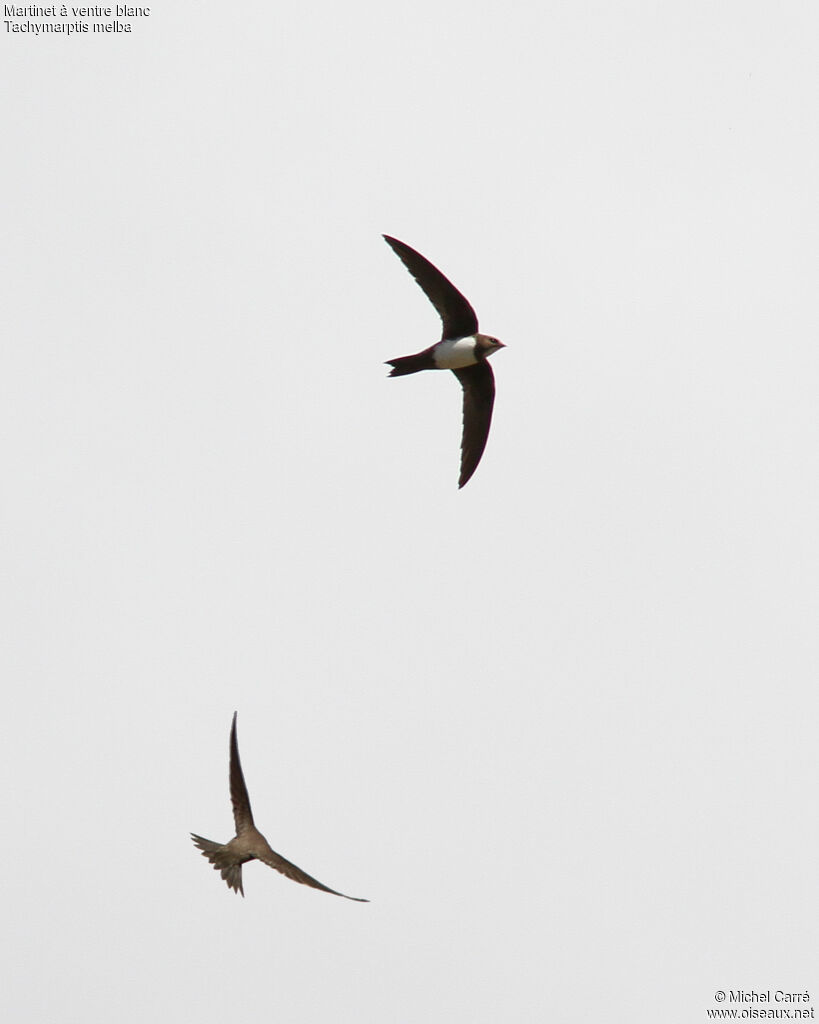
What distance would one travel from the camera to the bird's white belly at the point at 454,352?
48.3 feet

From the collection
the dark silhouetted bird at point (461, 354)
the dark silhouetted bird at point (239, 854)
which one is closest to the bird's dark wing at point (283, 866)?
the dark silhouetted bird at point (239, 854)

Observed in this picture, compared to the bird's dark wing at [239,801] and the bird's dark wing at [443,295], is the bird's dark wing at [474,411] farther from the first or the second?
the bird's dark wing at [239,801]

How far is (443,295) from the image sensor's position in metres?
14.8

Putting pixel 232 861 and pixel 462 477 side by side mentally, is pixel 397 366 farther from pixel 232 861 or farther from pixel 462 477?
pixel 232 861

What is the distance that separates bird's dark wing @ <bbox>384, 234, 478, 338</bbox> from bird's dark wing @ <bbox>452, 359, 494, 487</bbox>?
21.1 inches

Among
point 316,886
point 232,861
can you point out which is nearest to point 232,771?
point 232,861

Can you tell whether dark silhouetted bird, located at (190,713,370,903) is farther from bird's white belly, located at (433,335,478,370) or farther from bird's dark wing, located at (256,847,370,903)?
bird's white belly, located at (433,335,478,370)

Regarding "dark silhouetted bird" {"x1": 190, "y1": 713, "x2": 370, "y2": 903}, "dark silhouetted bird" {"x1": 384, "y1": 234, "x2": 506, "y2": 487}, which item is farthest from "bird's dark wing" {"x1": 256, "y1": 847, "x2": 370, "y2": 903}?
"dark silhouetted bird" {"x1": 384, "y1": 234, "x2": 506, "y2": 487}

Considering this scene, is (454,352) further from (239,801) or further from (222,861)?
(222,861)

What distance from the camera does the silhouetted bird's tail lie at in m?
12.0

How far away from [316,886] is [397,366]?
540 cm

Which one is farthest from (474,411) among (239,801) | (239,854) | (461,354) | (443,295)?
(239,854)

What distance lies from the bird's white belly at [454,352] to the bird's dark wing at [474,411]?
488 mm

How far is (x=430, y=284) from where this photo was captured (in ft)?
48.3
